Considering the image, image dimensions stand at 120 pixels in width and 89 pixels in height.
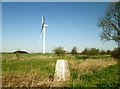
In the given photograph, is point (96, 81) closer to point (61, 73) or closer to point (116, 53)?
point (61, 73)

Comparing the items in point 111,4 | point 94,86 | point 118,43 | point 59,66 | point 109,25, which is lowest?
point 94,86

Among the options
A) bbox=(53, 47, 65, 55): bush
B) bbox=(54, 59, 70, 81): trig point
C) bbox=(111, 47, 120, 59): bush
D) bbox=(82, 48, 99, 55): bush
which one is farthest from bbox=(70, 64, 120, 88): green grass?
bbox=(53, 47, 65, 55): bush

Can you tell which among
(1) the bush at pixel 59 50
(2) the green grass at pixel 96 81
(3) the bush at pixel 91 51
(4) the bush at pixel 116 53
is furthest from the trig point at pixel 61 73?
(1) the bush at pixel 59 50

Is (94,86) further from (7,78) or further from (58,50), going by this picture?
(58,50)

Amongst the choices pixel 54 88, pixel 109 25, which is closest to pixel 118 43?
pixel 109 25

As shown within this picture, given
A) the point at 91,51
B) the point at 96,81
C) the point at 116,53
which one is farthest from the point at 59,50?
the point at 96,81

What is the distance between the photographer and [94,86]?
8852mm

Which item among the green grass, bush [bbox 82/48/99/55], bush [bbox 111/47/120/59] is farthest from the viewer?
bush [bbox 82/48/99/55]

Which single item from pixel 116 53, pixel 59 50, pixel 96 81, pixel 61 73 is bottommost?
pixel 96 81

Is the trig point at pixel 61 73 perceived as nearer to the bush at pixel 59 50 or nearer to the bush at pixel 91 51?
the bush at pixel 91 51

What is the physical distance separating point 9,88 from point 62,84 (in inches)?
71.1

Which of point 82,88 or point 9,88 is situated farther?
point 82,88

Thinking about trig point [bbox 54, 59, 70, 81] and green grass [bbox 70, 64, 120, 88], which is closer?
trig point [bbox 54, 59, 70, 81]

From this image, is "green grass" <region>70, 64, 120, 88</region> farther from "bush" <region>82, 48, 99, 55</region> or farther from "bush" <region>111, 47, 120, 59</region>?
"bush" <region>82, 48, 99, 55</region>
